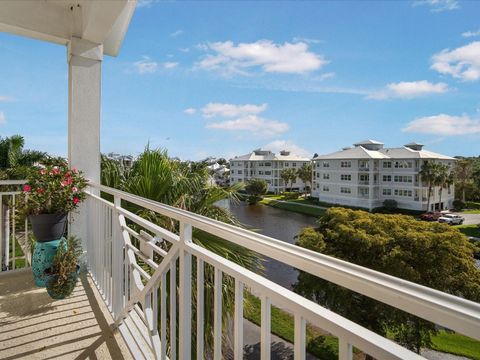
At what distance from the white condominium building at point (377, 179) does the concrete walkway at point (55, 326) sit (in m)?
31.2

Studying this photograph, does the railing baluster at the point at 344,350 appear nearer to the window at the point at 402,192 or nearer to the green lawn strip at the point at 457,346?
the green lawn strip at the point at 457,346

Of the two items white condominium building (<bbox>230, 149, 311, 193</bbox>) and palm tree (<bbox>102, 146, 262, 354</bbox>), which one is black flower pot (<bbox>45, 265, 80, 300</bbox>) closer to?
palm tree (<bbox>102, 146, 262, 354</bbox>)

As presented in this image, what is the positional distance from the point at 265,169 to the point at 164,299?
1636 inches

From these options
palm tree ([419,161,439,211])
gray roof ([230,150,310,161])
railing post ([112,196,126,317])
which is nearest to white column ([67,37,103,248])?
railing post ([112,196,126,317])

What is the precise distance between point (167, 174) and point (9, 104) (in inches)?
450

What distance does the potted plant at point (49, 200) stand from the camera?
2607mm

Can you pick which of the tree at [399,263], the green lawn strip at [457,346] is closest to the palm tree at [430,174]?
the green lawn strip at [457,346]

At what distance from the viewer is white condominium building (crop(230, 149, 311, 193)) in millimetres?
42281

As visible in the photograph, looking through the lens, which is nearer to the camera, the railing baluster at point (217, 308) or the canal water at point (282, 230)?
the railing baluster at point (217, 308)

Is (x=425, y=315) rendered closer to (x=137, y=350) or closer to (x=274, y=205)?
(x=137, y=350)

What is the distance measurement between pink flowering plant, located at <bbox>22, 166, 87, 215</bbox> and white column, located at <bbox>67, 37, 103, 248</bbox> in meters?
0.39

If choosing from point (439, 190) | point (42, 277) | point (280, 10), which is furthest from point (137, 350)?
point (280, 10)

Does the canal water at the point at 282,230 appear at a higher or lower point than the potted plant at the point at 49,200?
lower

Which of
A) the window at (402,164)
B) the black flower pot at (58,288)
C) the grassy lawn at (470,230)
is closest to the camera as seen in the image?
the black flower pot at (58,288)
